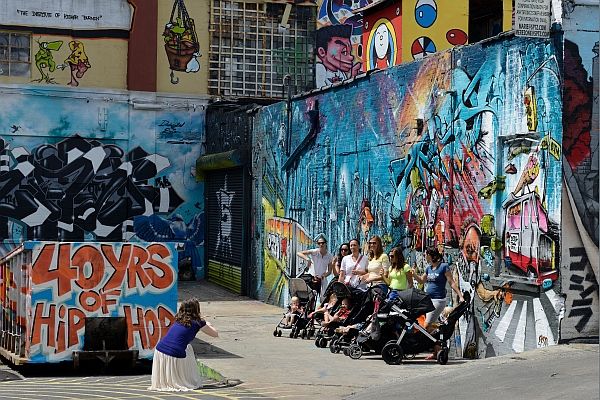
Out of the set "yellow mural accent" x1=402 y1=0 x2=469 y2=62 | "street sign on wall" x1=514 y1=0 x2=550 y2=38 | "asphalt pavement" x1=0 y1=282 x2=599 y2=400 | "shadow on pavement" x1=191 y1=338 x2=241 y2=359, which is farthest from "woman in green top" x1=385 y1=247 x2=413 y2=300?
"yellow mural accent" x1=402 y1=0 x2=469 y2=62

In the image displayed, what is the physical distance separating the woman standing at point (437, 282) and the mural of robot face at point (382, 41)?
11.8 m

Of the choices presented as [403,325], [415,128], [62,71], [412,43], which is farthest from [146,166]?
[403,325]

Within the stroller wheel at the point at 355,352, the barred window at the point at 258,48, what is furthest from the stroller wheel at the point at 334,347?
the barred window at the point at 258,48

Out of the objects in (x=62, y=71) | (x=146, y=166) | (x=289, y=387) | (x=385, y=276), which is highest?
(x=62, y=71)

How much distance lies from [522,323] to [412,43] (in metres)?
12.4

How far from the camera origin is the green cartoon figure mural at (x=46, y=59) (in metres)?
29.3

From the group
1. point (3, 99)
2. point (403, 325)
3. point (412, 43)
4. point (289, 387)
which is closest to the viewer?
point (289, 387)

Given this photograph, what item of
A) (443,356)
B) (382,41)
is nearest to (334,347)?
(443,356)

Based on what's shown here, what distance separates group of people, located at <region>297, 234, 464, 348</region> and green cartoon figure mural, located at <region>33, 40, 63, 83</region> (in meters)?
12.3

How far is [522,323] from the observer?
14.5 m

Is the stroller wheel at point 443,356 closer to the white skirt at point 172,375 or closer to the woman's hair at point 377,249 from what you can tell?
the woman's hair at point 377,249

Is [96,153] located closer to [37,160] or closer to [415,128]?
[37,160]

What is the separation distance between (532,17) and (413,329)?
14.9 ft

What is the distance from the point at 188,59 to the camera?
30.3m
